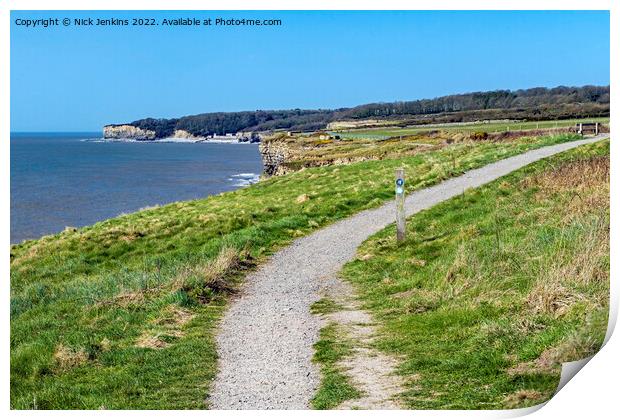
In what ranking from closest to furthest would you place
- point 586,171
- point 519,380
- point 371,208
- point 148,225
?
point 519,380 < point 586,171 < point 371,208 < point 148,225

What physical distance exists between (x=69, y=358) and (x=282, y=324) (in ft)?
11.2

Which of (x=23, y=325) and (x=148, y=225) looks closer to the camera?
(x=23, y=325)

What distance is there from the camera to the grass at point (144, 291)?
9.91 meters

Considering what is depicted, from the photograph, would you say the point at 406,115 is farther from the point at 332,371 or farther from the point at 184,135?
the point at 332,371

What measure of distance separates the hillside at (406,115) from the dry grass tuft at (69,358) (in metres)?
25.5

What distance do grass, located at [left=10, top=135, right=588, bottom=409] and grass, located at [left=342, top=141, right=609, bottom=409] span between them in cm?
282

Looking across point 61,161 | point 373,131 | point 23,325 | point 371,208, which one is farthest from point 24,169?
point 23,325

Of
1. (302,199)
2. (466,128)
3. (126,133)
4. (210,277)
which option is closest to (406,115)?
(466,128)

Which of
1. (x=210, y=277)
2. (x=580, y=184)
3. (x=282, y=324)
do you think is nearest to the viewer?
(x=282, y=324)

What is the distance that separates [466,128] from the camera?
2324 inches

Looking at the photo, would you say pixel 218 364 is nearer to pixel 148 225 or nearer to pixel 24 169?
pixel 148 225

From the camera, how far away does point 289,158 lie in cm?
6825

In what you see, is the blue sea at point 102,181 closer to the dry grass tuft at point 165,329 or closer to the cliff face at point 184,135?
the cliff face at point 184,135
